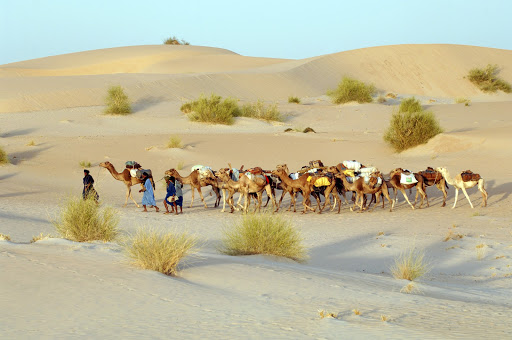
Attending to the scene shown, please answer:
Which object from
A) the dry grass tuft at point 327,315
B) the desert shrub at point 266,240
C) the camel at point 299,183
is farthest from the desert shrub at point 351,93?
the dry grass tuft at point 327,315

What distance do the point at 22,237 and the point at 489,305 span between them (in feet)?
30.0

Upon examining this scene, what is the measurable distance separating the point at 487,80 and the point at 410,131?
3823 centimetres

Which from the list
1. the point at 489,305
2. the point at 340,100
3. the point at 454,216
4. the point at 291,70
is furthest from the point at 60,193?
the point at 291,70

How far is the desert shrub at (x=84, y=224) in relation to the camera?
12.9m

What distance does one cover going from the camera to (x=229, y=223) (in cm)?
1816

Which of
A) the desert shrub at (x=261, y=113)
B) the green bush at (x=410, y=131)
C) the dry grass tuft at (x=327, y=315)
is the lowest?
the dry grass tuft at (x=327, y=315)

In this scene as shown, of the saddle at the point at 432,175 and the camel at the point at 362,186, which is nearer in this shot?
the camel at the point at 362,186

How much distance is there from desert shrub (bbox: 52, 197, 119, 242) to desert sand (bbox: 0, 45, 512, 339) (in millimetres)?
719

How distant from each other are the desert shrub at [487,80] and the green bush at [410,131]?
114 feet

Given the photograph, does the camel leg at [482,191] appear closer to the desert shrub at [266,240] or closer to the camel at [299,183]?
the camel at [299,183]

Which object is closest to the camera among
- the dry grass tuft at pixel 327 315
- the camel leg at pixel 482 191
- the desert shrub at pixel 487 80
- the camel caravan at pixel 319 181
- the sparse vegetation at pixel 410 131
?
the dry grass tuft at pixel 327 315

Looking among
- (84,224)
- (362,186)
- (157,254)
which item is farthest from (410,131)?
(157,254)

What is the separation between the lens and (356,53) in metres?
72.2

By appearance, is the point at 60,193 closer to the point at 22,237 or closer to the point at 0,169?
the point at 0,169
